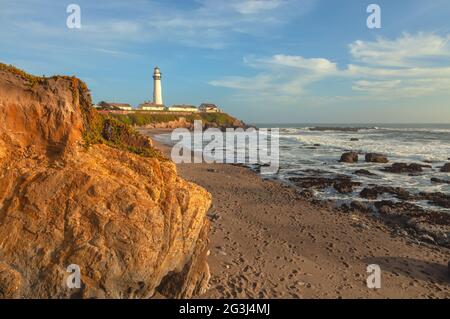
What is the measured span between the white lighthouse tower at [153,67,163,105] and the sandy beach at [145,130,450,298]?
286 ft

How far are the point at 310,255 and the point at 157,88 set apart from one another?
98.0 m

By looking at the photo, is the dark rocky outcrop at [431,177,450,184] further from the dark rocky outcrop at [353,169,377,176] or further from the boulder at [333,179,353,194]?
the boulder at [333,179,353,194]

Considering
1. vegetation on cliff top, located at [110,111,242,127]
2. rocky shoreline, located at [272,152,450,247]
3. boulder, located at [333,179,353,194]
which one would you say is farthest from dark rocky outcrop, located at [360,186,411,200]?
vegetation on cliff top, located at [110,111,242,127]

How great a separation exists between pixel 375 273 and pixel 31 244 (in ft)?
27.5

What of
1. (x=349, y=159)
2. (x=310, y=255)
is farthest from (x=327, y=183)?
(x=310, y=255)

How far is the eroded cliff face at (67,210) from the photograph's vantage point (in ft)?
16.8

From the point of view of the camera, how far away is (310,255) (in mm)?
9398

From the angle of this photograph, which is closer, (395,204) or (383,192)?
(395,204)

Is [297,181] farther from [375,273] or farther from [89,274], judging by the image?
[89,274]

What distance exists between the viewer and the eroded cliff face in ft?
16.8

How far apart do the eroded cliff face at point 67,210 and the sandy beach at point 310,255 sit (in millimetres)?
2082

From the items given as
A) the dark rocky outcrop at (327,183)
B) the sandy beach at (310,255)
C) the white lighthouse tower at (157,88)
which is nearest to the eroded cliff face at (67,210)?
the sandy beach at (310,255)

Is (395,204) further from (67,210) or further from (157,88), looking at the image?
(157,88)

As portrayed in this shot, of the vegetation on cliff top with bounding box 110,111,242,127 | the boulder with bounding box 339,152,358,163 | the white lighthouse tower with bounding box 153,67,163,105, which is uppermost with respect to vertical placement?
the white lighthouse tower with bounding box 153,67,163,105
